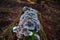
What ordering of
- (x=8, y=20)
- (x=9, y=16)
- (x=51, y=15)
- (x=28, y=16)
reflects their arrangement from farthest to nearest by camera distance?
1. (x=51, y=15)
2. (x=9, y=16)
3. (x=8, y=20)
4. (x=28, y=16)

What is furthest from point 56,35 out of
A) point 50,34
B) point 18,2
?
point 18,2

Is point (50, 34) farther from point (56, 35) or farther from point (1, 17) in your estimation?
point (1, 17)

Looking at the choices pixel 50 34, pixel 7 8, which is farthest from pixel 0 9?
pixel 50 34

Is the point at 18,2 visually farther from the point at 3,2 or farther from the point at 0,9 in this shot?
the point at 0,9

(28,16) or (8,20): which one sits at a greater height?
(28,16)

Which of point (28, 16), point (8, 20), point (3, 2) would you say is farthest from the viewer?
point (3, 2)

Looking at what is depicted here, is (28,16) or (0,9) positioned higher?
(28,16)

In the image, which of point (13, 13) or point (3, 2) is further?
point (3, 2)

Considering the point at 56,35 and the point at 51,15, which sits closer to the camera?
the point at 56,35

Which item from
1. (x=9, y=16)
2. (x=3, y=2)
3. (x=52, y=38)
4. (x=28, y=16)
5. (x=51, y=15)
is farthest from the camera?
(x=3, y=2)
